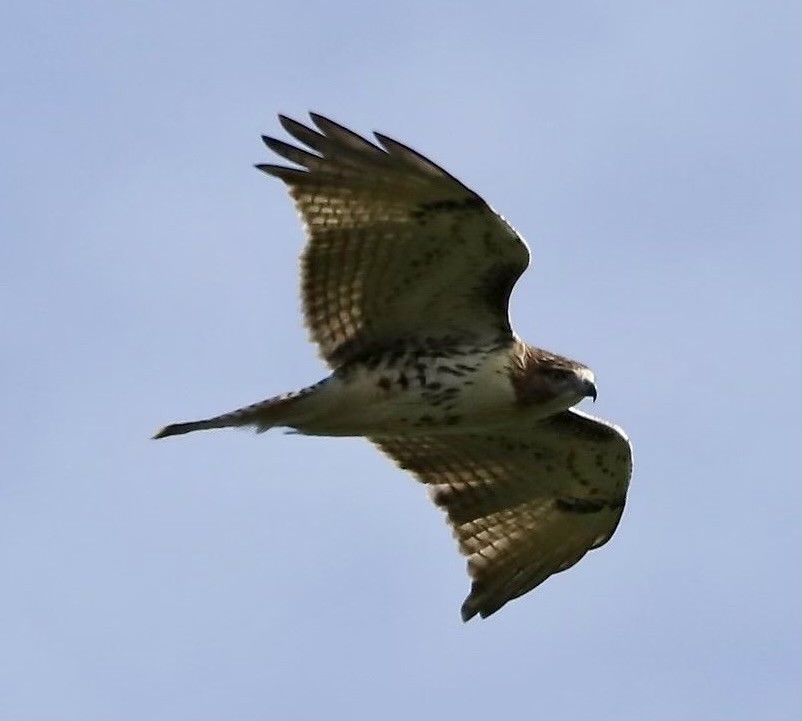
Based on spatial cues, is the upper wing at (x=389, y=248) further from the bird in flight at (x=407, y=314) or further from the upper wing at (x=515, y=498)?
the upper wing at (x=515, y=498)

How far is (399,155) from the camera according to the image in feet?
43.0

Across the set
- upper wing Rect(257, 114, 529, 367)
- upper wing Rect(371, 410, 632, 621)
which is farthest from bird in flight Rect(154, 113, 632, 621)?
upper wing Rect(371, 410, 632, 621)

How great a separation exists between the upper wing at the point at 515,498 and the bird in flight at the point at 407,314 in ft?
0.79

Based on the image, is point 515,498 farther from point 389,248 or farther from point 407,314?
point 389,248

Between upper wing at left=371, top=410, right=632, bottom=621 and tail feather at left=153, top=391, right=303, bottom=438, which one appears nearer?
tail feather at left=153, top=391, right=303, bottom=438

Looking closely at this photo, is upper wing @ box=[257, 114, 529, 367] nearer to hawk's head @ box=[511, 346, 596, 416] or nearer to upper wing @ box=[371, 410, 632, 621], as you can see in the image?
hawk's head @ box=[511, 346, 596, 416]

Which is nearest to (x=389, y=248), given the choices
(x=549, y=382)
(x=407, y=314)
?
(x=407, y=314)

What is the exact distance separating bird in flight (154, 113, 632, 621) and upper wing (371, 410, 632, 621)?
241 mm

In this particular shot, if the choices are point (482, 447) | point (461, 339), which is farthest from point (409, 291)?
point (482, 447)

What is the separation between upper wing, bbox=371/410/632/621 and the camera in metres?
15.1

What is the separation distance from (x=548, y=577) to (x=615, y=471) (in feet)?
3.15

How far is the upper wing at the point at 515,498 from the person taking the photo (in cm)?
1506

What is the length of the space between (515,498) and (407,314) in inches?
80.7

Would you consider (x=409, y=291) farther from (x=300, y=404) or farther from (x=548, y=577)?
(x=548, y=577)
